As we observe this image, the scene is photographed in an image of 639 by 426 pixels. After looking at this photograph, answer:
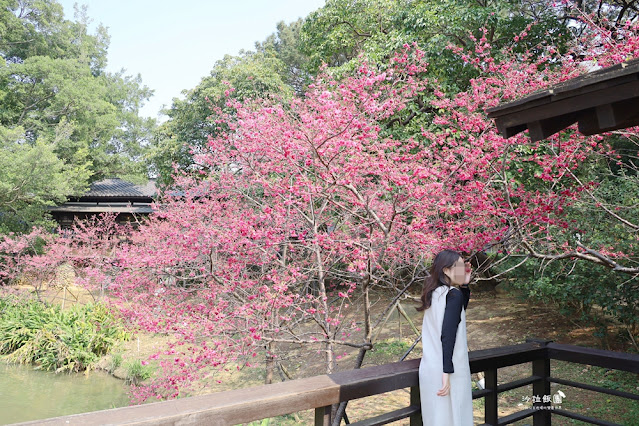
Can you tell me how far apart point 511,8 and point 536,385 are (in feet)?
31.4

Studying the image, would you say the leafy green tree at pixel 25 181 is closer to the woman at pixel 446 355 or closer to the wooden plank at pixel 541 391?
the woman at pixel 446 355

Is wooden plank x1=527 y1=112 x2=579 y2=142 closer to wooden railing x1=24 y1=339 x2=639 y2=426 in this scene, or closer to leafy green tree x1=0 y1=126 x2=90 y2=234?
wooden railing x1=24 y1=339 x2=639 y2=426

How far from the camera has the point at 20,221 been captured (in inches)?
699

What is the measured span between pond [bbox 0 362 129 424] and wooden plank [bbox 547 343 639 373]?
763 centimetres

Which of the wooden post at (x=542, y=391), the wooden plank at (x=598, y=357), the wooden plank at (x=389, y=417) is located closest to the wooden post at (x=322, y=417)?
the wooden plank at (x=389, y=417)

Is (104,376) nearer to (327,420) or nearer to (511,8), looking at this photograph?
(327,420)

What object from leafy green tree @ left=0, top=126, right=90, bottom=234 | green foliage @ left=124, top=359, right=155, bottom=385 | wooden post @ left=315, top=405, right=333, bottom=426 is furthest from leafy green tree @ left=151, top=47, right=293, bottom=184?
wooden post @ left=315, top=405, right=333, bottom=426

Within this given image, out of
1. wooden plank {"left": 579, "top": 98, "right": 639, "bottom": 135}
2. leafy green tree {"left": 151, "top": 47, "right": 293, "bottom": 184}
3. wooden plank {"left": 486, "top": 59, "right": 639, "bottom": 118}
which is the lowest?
wooden plank {"left": 579, "top": 98, "right": 639, "bottom": 135}

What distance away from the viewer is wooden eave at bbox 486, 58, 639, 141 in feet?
7.22

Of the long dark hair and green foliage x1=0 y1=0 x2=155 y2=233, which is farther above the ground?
green foliage x1=0 y1=0 x2=155 y2=233

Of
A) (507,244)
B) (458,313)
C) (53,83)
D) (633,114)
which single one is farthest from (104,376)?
(53,83)

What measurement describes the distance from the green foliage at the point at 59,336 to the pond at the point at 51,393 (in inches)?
10.9

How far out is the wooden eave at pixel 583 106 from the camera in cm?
220

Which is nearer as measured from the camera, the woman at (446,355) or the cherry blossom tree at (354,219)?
the woman at (446,355)
